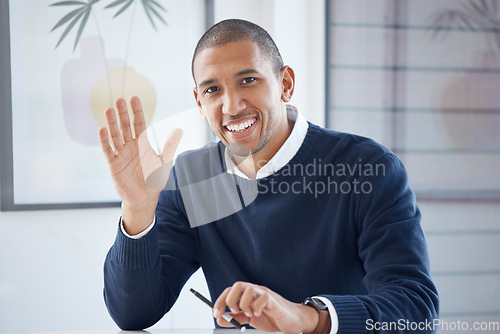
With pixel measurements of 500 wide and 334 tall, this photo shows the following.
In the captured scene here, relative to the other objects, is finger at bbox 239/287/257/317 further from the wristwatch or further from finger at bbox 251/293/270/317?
the wristwatch

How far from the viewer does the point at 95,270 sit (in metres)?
1.74

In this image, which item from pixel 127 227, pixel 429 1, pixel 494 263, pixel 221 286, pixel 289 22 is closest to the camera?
pixel 127 227

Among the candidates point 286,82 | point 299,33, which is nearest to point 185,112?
point 299,33

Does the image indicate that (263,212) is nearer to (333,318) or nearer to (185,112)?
(333,318)

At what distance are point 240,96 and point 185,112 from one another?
76 cm

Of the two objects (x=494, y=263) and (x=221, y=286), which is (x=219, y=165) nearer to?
(x=221, y=286)

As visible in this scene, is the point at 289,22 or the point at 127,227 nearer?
the point at 127,227

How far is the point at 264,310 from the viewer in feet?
2.43

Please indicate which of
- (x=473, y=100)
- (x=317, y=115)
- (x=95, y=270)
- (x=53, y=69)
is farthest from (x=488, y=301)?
(x=53, y=69)

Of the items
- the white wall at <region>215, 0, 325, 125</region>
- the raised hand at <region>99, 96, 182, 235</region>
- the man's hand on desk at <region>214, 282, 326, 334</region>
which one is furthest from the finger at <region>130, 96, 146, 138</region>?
the white wall at <region>215, 0, 325, 125</region>

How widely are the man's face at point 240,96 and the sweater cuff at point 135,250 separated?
0.30 m

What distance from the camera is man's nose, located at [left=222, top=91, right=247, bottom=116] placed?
109cm

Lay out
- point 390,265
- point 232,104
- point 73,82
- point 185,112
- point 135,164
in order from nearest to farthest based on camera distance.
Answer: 1. point 390,265
2. point 135,164
3. point 232,104
4. point 73,82
5. point 185,112

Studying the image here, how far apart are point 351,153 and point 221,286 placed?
420 millimetres
